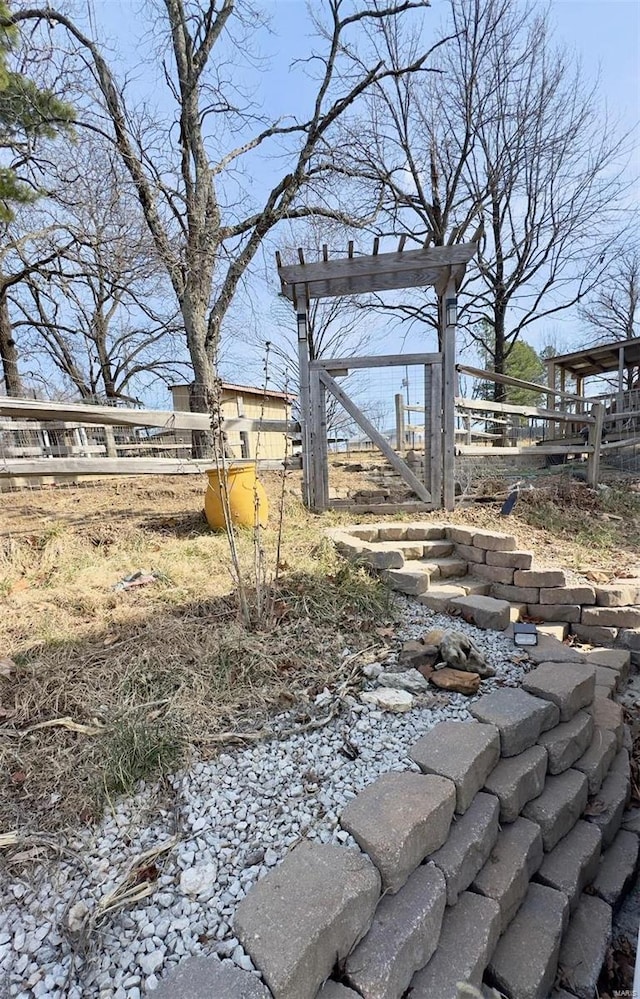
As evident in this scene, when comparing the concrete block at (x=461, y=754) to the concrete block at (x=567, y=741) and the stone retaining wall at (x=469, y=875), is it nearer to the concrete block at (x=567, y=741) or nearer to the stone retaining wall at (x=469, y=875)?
the stone retaining wall at (x=469, y=875)

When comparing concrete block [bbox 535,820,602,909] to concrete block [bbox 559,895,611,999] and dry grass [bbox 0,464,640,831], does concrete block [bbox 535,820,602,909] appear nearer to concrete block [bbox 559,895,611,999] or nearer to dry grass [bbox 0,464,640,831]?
concrete block [bbox 559,895,611,999]

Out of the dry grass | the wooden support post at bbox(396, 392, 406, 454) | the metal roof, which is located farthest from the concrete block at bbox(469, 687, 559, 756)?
A: the metal roof

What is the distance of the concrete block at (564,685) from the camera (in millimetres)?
1980

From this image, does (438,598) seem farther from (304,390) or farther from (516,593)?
(304,390)

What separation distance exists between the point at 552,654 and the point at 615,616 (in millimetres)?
1046

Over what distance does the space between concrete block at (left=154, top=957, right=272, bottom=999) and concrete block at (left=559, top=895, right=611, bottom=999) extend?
1227 millimetres

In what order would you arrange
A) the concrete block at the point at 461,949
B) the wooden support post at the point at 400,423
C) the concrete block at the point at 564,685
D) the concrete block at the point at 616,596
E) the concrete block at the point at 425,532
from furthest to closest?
the wooden support post at the point at 400,423, the concrete block at the point at 425,532, the concrete block at the point at 616,596, the concrete block at the point at 564,685, the concrete block at the point at 461,949

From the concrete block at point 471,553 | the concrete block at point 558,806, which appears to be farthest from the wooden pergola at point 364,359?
the concrete block at point 558,806

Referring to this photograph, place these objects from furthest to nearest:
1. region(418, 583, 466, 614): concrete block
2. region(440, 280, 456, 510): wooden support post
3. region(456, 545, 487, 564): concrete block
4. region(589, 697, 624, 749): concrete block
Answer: region(440, 280, 456, 510): wooden support post
region(456, 545, 487, 564): concrete block
region(418, 583, 466, 614): concrete block
region(589, 697, 624, 749): concrete block

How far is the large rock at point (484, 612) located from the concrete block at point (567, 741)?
713mm

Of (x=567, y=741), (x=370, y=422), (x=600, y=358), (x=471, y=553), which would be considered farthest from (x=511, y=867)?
(x=600, y=358)

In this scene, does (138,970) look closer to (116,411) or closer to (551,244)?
(116,411)

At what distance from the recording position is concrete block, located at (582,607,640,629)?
3070 mm

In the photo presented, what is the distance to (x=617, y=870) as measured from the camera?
179 cm
